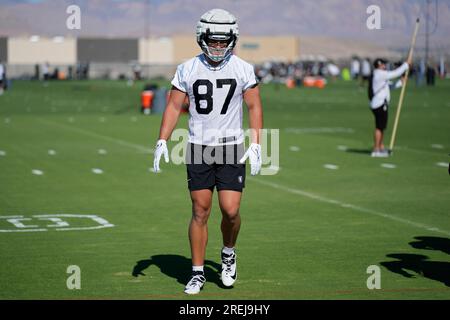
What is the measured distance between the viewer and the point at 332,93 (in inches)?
2361

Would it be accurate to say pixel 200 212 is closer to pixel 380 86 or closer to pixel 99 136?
pixel 380 86

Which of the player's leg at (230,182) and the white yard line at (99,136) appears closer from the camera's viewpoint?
the player's leg at (230,182)

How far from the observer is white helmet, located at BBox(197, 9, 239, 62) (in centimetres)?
943

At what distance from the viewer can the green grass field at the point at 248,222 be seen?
9969mm

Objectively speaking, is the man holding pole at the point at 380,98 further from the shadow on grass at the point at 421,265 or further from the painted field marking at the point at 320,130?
the shadow on grass at the point at 421,265

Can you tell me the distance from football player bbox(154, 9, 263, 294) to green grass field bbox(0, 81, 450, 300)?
802 millimetres

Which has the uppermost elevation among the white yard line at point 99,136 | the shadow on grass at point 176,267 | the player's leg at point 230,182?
the player's leg at point 230,182

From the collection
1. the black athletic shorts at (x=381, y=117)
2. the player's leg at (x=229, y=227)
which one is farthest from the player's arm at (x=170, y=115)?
the black athletic shorts at (x=381, y=117)

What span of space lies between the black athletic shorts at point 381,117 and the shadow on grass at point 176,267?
1159cm

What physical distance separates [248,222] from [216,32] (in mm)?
4829

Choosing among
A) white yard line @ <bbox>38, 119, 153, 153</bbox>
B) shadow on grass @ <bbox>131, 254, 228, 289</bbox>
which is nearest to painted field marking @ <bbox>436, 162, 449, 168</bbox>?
white yard line @ <bbox>38, 119, 153, 153</bbox>
